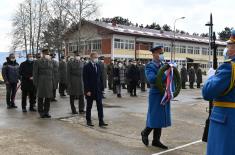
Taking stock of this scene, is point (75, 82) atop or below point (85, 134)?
atop

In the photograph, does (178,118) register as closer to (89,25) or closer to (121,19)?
(89,25)

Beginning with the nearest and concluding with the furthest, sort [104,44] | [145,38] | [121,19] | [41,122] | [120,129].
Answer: [120,129]
[41,122]
[104,44]
[145,38]
[121,19]

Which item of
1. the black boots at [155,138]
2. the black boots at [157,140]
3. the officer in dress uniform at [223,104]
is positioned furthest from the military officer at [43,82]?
the officer in dress uniform at [223,104]

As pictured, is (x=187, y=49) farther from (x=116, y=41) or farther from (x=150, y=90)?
(x=150, y=90)

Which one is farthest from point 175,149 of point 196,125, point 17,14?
point 17,14

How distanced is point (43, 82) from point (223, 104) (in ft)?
24.4

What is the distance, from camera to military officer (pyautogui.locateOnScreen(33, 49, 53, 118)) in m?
10.7

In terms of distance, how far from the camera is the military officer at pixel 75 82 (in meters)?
11.5

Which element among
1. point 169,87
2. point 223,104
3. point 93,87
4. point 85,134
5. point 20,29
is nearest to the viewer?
point 223,104

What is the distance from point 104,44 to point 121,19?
3486 centimetres

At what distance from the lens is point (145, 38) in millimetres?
66000

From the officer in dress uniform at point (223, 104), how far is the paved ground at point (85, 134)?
120 inches

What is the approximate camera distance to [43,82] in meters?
10.8

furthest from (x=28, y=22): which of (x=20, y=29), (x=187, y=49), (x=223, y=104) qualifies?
(x=223, y=104)
